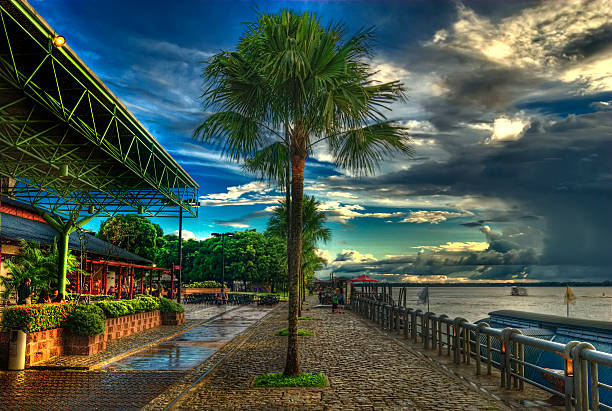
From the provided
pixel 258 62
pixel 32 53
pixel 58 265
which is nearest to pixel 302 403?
pixel 258 62

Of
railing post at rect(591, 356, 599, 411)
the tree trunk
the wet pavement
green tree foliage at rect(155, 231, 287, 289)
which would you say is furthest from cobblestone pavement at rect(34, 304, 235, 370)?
green tree foliage at rect(155, 231, 287, 289)

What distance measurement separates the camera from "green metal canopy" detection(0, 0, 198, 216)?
1358cm

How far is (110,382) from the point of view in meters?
11.0

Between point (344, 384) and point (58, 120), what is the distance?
1364 centimetres

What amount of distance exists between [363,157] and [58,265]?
1279 centimetres

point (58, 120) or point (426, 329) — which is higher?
point (58, 120)

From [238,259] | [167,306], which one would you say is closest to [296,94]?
[167,306]

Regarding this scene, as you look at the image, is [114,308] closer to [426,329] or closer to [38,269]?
[38,269]

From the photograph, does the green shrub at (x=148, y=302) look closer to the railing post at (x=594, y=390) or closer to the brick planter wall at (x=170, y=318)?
the brick planter wall at (x=170, y=318)

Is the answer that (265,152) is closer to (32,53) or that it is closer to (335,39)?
(335,39)

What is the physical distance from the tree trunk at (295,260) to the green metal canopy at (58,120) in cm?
676

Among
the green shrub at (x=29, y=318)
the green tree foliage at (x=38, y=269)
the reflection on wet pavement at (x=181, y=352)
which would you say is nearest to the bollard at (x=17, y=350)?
the green shrub at (x=29, y=318)

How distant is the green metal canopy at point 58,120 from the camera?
13.6 m

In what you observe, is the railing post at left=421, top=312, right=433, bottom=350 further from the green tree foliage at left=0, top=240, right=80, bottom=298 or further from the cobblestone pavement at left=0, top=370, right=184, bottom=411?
the green tree foliage at left=0, top=240, right=80, bottom=298
